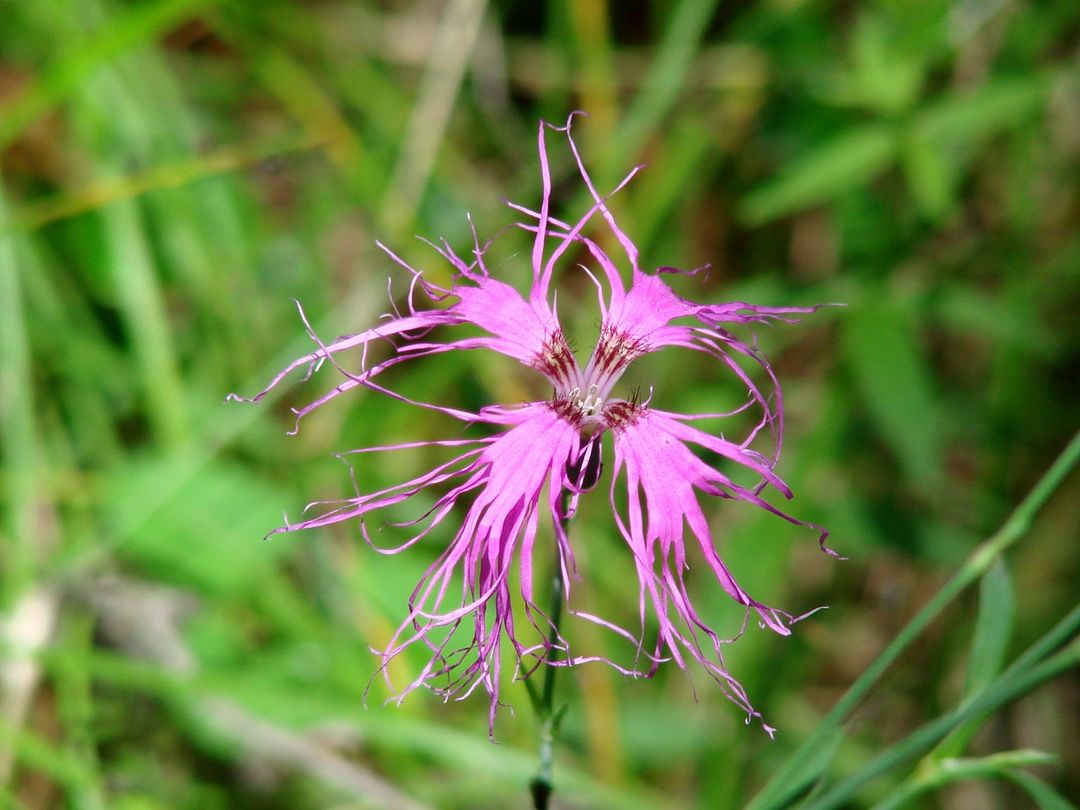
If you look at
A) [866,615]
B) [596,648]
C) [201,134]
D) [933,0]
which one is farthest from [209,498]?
[933,0]

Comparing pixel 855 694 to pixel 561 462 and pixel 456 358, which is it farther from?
pixel 456 358

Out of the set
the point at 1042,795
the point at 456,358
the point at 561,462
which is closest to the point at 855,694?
the point at 1042,795

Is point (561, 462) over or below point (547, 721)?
over

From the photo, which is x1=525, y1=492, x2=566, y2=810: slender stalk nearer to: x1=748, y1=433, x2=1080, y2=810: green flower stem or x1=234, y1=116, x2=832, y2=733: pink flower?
x1=234, y1=116, x2=832, y2=733: pink flower

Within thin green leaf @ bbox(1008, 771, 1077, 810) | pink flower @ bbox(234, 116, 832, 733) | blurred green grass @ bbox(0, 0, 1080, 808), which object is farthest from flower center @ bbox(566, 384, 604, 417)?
blurred green grass @ bbox(0, 0, 1080, 808)

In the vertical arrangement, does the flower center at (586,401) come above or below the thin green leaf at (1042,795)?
above

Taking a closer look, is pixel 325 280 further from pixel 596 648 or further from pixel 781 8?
pixel 781 8

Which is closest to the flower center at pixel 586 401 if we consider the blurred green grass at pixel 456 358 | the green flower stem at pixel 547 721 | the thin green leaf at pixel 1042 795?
the green flower stem at pixel 547 721

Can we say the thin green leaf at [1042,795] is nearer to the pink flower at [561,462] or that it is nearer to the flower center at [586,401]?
the pink flower at [561,462]

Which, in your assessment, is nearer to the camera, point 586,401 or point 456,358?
point 586,401
